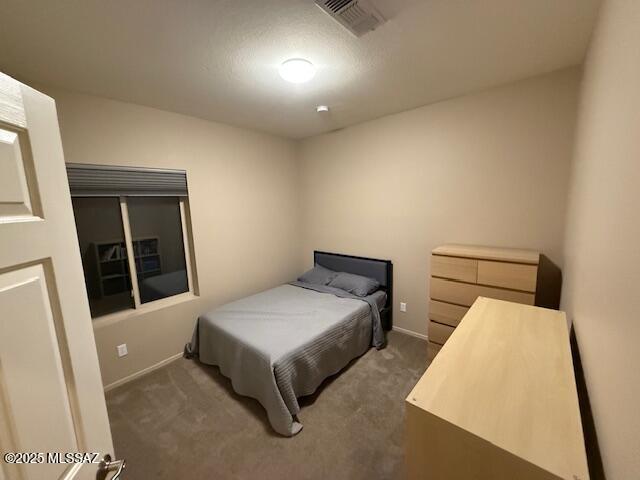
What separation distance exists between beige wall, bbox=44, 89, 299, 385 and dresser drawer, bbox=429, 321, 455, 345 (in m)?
2.15

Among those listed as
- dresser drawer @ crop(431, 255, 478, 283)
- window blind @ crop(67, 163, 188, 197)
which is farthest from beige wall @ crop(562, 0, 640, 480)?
window blind @ crop(67, 163, 188, 197)

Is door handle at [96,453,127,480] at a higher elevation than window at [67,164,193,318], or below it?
below

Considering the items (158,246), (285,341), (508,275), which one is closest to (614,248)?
(508,275)

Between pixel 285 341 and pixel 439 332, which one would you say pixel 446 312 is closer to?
pixel 439 332

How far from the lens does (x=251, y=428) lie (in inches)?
73.7

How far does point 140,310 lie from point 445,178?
328 centimetres

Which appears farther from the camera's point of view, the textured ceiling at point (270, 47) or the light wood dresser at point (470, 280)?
the light wood dresser at point (470, 280)

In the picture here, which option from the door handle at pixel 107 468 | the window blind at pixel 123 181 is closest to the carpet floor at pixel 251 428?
the door handle at pixel 107 468

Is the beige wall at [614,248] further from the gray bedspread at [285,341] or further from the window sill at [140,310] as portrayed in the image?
the window sill at [140,310]

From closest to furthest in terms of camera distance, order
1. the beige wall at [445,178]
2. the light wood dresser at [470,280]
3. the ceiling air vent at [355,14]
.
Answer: the ceiling air vent at [355,14]
the light wood dresser at [470,280]
the beige wall at [445,178]

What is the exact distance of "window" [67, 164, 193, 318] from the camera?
222 centimetres

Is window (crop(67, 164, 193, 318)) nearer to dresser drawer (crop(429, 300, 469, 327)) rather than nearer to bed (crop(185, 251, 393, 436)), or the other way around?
bed (crop(185, 251, 393, 436))

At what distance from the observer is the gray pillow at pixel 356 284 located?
3004mm

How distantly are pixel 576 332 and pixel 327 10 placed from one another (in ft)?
6.77
